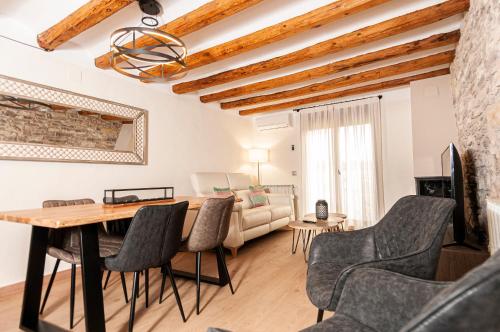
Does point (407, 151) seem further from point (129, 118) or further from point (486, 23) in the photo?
point (129, 118)

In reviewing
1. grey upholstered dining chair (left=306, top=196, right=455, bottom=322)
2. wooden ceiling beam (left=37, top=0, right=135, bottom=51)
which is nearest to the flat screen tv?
grey upholstered dining chair (left=306, top=196, right=455, bottom=322)

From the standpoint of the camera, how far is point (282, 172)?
5676 millimetres

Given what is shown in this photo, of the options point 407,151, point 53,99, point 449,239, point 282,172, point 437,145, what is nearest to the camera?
point 449,239

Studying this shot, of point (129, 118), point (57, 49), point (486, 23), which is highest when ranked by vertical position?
point (57, 49)

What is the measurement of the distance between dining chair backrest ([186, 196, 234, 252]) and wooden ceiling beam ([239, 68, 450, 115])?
127 inches

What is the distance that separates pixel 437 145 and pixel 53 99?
4.70 m

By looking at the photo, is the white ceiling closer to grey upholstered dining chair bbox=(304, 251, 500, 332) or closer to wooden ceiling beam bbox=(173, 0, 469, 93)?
wooden ceiling beam bbox=(173, 0, 469, 93)

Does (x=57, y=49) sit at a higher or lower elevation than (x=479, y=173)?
higher

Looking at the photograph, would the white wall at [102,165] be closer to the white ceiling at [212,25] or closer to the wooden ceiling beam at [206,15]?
the white ceiling at [212,25]

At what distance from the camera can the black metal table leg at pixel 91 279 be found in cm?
150

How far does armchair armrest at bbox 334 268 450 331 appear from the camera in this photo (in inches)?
34.5

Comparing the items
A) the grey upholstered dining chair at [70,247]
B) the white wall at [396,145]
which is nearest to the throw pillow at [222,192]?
the grey upholstered dining chair at [70,247]

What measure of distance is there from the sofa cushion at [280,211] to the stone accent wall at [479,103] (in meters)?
2.37

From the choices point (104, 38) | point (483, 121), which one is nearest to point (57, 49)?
point (104, 38)
